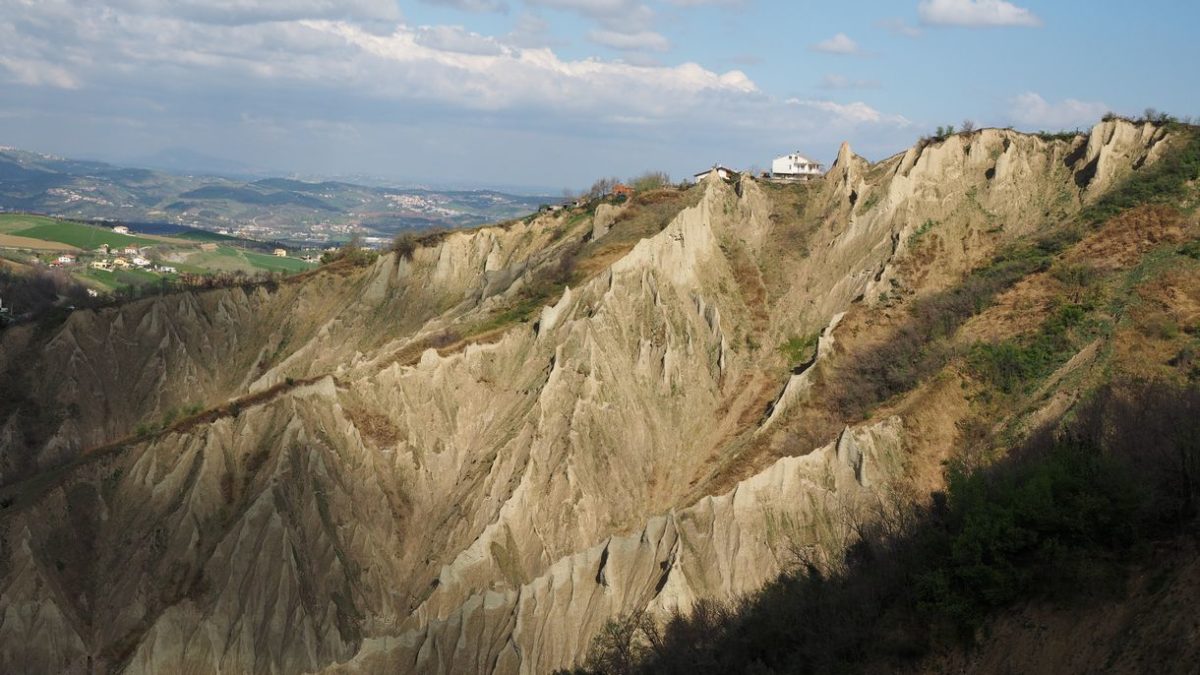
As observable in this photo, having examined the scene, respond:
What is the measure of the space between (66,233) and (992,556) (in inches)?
6192

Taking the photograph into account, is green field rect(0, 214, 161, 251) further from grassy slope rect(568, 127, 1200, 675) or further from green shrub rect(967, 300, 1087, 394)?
grassy slope rect(568, 127, 1200, 675)

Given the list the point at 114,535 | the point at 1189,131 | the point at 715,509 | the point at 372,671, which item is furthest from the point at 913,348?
the point at 114,535

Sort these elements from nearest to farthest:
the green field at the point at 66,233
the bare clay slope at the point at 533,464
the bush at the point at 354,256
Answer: the bare clay slope at the point at 533,464 < the bush at the point at 354,256 < the green field at the point at 66,233

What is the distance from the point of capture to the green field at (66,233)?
147 metres

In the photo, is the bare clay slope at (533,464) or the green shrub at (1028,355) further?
the green shrub at (1028,355)

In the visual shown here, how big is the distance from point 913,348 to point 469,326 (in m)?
20.9

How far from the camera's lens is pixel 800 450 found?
127 feet

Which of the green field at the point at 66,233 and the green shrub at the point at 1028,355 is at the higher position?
the green shrub at the point at 1028,355

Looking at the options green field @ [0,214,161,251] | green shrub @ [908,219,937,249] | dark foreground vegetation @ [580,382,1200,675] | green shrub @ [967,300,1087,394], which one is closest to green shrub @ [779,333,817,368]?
green shrub @ [908,219,937,249]

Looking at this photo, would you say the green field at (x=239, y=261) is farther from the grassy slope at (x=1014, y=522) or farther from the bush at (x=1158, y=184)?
the grassy slope at (x=1014, y=522)

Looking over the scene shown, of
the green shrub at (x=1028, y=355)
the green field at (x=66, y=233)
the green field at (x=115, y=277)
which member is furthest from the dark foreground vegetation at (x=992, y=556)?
the green field at (x=66, y=233)

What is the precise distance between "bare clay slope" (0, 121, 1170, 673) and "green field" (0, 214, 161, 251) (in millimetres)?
99310

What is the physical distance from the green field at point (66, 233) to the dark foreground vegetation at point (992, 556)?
13851 centimetres

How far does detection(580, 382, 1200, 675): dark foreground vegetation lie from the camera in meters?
20.7
